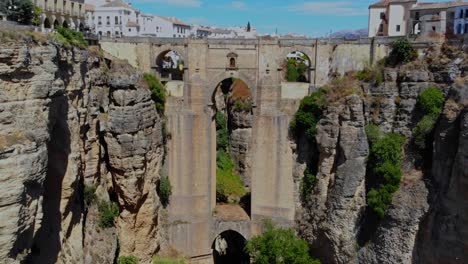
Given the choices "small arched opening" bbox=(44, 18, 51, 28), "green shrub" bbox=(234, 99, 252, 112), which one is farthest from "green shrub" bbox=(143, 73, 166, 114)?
"green shrub" bbox=(234, 99, 252, 112)

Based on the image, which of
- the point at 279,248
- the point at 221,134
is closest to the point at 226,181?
the point at 221,134

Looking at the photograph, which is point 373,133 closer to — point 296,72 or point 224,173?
point 224,173

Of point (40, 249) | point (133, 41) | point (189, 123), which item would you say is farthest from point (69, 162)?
point (133, 41)

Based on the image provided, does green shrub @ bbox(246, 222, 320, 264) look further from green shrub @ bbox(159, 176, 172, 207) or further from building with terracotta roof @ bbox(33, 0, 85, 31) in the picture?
building with terracotta roof @ bbox(33, 0, 85, 31)

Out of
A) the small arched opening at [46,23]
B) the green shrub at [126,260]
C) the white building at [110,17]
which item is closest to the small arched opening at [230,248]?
the green shrub at [126,260]

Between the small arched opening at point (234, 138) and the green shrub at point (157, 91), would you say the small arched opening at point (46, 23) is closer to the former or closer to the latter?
the green shrub at point (157, 91)

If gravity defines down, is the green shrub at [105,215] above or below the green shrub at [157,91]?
below
